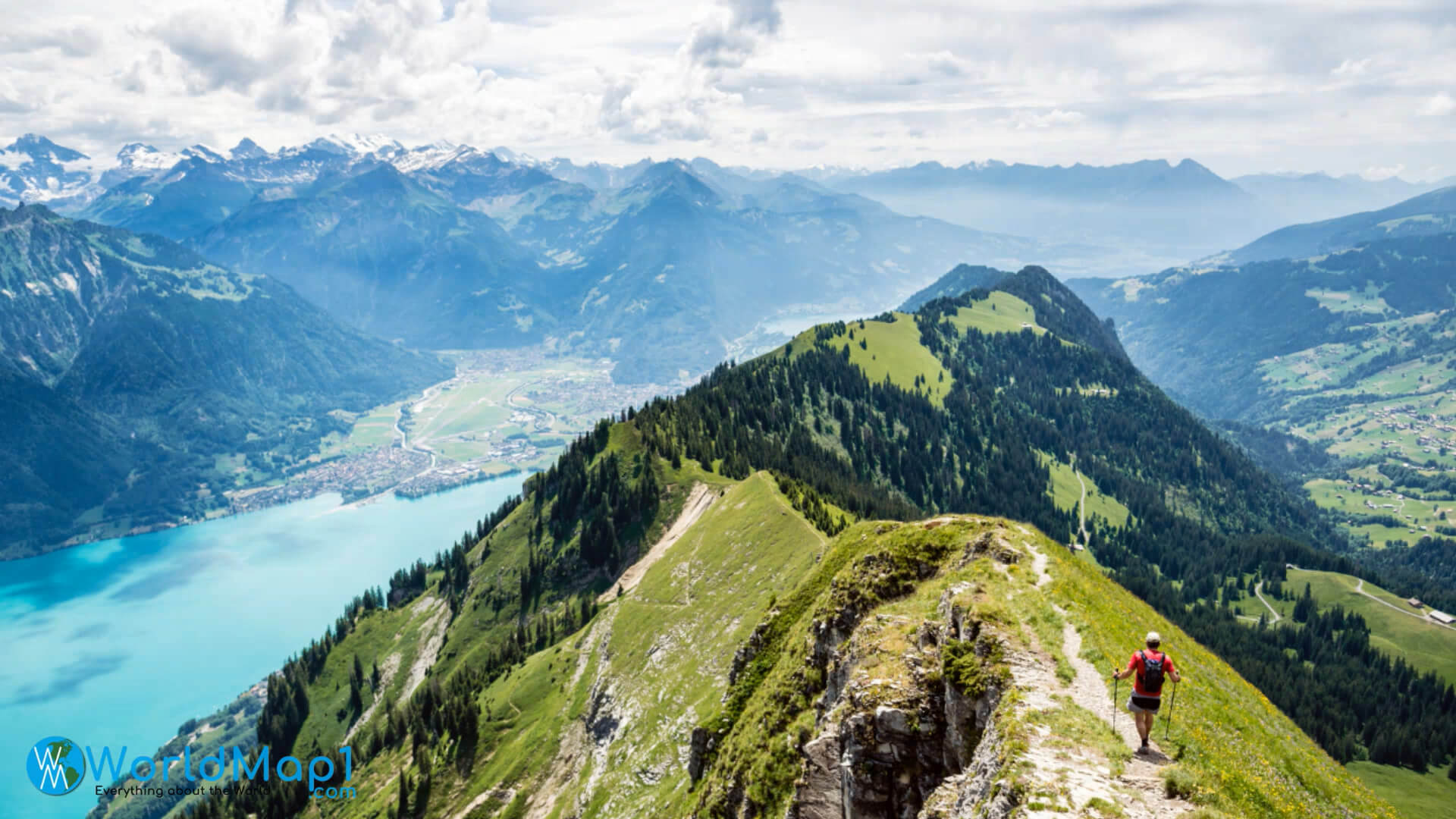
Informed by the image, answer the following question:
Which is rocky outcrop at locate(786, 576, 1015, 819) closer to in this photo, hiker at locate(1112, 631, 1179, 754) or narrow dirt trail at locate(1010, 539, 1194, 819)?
narrow dirt trail at locate(1010, 539, 1194, 819)

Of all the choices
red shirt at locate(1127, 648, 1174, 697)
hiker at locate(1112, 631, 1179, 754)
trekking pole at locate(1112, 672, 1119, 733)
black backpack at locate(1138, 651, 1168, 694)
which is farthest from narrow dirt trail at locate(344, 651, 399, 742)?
black backpack at locate(1138, 651, 1168, 694)

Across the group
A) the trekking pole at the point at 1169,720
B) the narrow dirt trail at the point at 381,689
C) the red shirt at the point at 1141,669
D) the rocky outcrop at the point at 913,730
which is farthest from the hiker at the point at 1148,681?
the narrow dirt trail at the point at 381,689

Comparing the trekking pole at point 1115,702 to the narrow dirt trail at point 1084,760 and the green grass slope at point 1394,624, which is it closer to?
the narrow dirt trail at point 1084,760

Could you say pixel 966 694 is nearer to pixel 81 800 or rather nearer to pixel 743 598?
pixel 743 598

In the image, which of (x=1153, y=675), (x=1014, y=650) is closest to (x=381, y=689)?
(x=1014, y=650)

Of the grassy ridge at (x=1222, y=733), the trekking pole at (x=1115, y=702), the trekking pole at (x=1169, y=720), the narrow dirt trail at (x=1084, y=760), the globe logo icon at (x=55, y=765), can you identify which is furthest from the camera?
the globe logo icon at (x=55, y=765)

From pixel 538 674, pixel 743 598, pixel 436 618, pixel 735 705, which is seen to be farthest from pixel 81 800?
pixel 735 705
